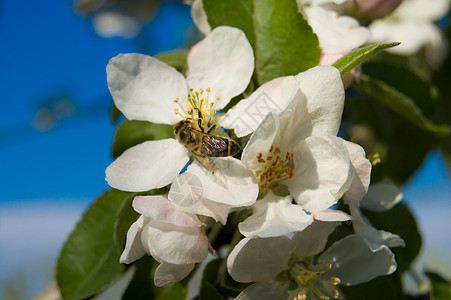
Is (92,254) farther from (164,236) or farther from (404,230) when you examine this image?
(404,230)

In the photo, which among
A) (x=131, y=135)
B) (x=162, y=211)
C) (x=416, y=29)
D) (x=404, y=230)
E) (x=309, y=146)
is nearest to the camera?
(x=162, y=211)

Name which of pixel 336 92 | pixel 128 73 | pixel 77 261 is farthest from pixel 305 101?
pixel 77 261

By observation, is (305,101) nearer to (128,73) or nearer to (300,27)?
(300,27)

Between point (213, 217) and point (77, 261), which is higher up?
point (213, 217)

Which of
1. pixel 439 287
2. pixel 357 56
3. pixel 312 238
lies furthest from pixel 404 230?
Result: pixel 357 56

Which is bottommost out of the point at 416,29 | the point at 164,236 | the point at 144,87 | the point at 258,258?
the point at 416,29

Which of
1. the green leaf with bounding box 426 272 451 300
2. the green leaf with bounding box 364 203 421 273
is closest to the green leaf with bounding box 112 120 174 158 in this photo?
the green leaf with bounding box 364 203 421 273
